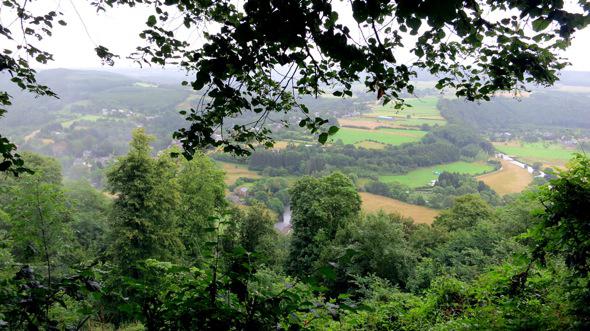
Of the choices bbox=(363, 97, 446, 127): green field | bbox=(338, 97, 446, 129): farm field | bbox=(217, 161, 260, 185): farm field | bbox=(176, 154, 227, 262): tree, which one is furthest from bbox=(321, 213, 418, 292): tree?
bbox=(363, 97, 446, 127): green field

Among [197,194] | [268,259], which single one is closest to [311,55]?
[268,259]

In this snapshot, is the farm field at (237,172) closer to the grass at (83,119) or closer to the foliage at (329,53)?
the grass at (83,119)

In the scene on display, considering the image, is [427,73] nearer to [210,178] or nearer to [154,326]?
[154,326]

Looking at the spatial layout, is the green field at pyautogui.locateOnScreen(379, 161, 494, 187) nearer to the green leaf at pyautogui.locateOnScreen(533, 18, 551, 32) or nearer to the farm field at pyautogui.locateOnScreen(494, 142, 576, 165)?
the farm field at pyautogui.locateOnScreen(494, 142, 576, 165)

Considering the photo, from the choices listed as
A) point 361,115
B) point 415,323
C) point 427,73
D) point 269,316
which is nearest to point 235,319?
point 269,316

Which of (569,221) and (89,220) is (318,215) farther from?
(89,220)

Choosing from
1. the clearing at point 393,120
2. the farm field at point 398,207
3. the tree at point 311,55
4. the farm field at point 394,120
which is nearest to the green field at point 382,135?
the clearing at point 393,120
